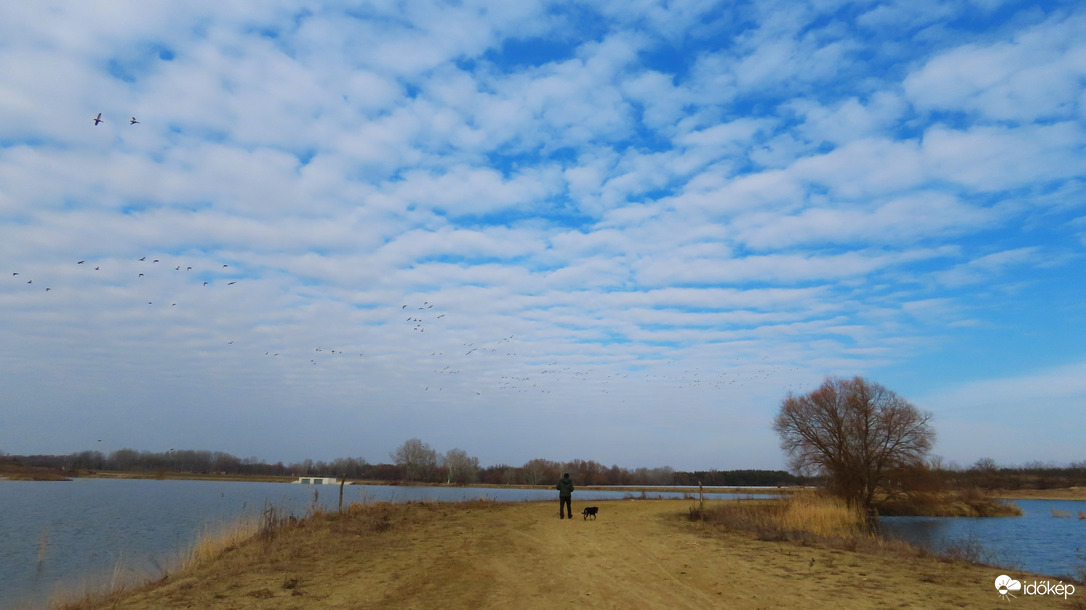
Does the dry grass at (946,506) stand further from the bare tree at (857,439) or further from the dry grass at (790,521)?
the dry grass at (790,521)

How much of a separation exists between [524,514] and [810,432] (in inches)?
1008

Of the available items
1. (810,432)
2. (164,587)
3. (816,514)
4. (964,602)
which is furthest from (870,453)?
(164,587)

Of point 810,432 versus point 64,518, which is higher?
point 810,432

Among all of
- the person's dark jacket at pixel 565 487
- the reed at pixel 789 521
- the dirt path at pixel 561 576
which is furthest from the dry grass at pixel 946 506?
the dirt path at pixel 561 576

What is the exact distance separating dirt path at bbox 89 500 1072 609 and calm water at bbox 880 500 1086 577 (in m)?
5.04

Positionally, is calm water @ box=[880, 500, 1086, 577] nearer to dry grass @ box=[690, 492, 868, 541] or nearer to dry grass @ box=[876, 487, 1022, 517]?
dry grass @ box=[876, 487, 1022, 517]

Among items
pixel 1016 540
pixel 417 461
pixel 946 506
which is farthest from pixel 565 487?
pixel 417 461

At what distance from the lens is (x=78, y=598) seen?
12.3 metres

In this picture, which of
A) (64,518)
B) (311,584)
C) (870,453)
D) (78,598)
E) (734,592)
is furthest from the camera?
(870,453)

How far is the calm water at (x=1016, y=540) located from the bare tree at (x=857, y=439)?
3.90 metres

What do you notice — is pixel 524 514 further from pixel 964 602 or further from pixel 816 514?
pixel 964 602

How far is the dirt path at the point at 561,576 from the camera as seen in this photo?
9.60 m

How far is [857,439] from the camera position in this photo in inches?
1570

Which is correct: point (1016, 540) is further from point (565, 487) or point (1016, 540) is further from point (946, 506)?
point (565, 487)
